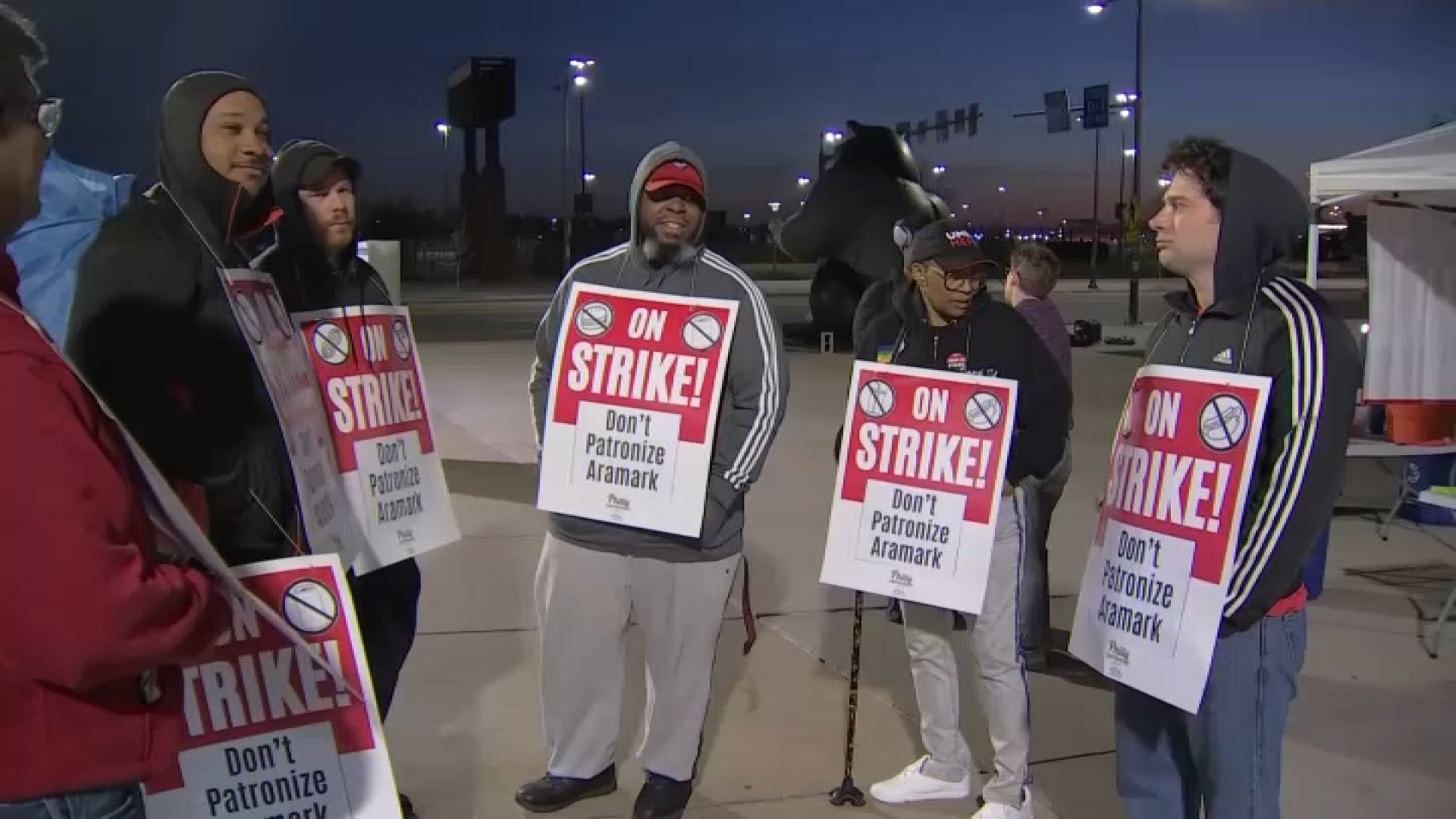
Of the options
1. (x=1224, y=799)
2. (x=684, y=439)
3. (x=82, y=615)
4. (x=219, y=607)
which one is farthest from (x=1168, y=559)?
(x=82, y=615)

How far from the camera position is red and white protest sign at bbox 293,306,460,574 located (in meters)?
3.82

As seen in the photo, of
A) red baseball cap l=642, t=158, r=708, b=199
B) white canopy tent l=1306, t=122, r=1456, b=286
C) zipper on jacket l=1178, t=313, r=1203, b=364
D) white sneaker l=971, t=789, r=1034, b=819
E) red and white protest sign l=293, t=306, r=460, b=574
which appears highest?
white canopy tent l=1306, t=122, r=1456, b=286

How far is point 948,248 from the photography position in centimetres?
406

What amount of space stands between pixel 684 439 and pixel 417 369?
97 cm

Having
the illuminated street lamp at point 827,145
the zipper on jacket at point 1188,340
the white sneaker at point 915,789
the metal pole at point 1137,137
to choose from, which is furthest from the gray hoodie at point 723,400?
the metal pole at point 1137,137

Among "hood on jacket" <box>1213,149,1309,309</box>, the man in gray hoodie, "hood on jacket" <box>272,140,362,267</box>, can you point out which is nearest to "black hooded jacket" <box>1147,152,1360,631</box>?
"hood on jacket" <box>1213,149,1309,309</box>

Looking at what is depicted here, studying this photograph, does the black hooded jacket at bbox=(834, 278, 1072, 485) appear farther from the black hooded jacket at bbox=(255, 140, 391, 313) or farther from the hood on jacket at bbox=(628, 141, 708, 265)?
the black hooded jacket at bbox=(255, 140, 391, 313)

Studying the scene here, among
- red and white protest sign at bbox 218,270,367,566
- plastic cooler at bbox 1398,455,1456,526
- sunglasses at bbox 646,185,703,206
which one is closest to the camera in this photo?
red and white protest sign at bbox 218,270,367,566

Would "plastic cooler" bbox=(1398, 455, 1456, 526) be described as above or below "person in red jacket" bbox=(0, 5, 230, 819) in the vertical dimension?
below

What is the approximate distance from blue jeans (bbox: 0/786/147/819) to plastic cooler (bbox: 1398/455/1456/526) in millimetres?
7652

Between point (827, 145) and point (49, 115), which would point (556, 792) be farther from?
point (827, 145)

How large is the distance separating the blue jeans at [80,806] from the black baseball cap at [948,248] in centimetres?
287

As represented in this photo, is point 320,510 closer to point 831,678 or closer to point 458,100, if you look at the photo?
point 831,678

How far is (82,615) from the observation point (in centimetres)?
169
